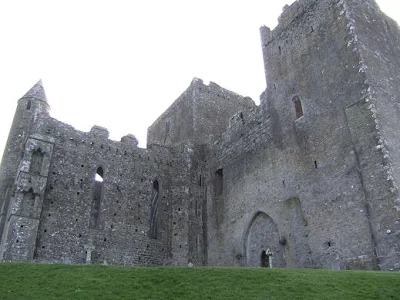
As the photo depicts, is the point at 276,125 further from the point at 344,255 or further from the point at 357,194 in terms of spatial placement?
the point at 344,255

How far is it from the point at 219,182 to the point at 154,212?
4426 millimetres

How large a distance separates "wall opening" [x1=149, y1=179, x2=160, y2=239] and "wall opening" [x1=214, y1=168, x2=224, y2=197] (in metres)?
3.52

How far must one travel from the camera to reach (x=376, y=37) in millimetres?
20250

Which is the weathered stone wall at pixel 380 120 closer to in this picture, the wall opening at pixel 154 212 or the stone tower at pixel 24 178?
the wall opening at pixel 154 212

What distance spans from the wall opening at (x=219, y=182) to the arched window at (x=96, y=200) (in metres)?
6.84

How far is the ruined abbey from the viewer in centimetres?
1741

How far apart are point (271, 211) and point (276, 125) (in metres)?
4.52

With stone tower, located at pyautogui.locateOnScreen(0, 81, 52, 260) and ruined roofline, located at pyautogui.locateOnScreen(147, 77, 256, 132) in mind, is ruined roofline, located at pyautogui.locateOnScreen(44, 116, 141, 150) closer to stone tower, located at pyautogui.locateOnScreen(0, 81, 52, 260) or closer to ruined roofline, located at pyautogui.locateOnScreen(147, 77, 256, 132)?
stone tower, located at pyautogui.locateOnScreen(0, 81, 52, 260)

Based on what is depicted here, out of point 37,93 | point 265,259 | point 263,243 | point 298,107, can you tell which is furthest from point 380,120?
point 37,93

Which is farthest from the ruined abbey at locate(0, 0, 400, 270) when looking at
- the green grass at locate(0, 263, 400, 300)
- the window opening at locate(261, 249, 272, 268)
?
the green grass at locate(0, 263, 400, 300)

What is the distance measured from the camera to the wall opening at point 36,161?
2127 centimetres

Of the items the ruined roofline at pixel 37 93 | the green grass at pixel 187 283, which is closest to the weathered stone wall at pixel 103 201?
the ruined roofline at pixel 37 93

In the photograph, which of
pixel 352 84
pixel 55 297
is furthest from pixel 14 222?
pixel 352 84

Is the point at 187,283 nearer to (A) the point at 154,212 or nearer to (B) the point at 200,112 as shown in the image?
(A) the point at 154,212
